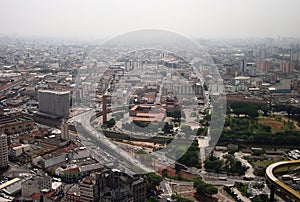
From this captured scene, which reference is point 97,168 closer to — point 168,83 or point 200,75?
point 168,83

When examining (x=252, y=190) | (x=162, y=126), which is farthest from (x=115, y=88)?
(x=252, y=190)

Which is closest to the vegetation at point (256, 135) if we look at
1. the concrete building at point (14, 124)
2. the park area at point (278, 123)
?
the park area at point (278, 123)

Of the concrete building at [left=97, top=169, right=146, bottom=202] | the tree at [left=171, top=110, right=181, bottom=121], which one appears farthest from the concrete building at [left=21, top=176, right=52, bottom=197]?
the tree at [left=171, top=110, right=181, bottom=121]

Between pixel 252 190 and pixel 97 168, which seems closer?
pixel 252 190

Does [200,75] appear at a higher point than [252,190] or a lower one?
higher

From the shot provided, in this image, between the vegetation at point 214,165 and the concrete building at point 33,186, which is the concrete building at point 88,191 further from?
the vegetation at point 214,165

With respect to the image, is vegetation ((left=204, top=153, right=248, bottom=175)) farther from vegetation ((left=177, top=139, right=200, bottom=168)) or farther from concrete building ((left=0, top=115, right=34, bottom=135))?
concrete building ((left=0, top=115, right=34, bottom=135))
